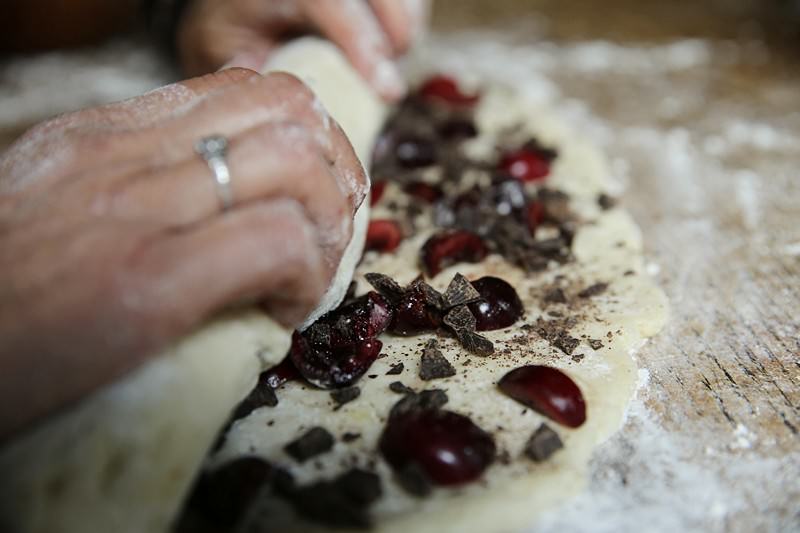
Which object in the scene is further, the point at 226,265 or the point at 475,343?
the point at 475,343

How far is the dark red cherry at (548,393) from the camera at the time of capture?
1587mm

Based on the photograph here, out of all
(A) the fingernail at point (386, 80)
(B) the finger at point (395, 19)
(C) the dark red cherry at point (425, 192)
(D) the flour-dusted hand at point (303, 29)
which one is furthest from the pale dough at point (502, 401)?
(B) the finger at point (395, 19)

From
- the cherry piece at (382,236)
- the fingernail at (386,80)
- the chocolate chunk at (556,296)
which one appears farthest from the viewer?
the fingernail at (386,80)

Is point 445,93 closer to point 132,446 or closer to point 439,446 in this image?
point 439,446

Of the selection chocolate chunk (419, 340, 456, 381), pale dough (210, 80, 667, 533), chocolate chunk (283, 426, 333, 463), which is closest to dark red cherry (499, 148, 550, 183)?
pale dough (210, 80, 667, 533)

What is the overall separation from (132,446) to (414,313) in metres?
0.82

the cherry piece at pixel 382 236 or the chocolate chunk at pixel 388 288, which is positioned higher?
the chocolate chunk at pixel 388 288

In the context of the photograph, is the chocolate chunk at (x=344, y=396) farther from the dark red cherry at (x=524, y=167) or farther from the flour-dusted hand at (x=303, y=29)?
the flour-dusted hand at (x=303, y=29)

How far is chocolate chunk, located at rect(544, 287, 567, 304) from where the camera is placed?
80.2 inches

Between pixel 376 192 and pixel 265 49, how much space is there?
858 millimetres

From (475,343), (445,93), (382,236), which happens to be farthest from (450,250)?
(445,93)

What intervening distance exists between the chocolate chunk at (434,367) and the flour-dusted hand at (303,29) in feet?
4.66

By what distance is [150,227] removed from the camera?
1.29m

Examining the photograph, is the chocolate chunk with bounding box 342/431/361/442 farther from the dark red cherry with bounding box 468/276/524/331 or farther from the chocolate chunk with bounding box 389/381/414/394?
the dark red cherry with bounding box 468/276/524/331
